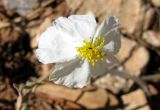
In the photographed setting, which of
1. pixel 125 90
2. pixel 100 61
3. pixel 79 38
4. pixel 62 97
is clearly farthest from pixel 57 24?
pixel 125 90

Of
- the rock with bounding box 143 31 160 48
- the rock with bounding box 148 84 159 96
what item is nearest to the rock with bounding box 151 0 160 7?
the rock with bounding box 143 31 160 48

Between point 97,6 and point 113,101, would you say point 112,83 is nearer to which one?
point 113,101

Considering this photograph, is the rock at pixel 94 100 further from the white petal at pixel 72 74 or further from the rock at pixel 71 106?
the white petal at pixel 72 74

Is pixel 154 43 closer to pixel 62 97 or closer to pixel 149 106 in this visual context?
pixel 149 106

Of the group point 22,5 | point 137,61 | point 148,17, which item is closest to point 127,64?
point 137,61

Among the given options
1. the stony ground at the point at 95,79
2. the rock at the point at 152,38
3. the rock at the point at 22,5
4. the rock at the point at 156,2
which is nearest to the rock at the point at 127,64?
the stony ground at the point at 95,79

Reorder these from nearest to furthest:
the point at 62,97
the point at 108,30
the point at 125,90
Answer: the point at 108,30 < the point at 62,97 < the point at 125,90

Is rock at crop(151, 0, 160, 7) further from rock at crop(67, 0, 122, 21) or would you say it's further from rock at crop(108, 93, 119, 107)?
rock at crop(108, 93, 119, 107)
